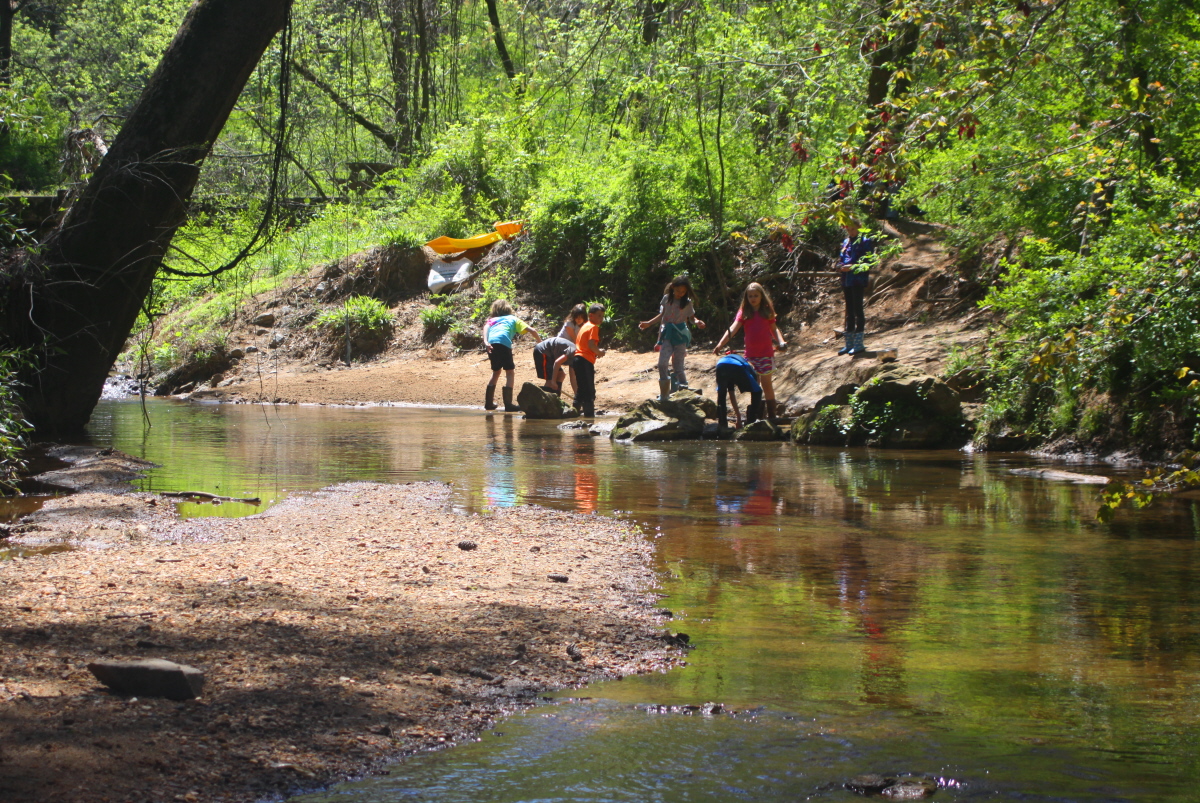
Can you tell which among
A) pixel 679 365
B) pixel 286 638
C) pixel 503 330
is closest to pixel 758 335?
pixel 679 365

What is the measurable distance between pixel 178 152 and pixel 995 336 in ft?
33.7

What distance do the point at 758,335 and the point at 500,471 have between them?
18.5ft

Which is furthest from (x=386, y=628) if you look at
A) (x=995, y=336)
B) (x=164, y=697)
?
(x=995, y=336)

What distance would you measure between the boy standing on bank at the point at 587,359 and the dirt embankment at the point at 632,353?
1246mm

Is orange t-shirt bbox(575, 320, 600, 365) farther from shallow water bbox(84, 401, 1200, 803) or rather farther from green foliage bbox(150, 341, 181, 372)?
green foliage bbox(150, 341, 181, 372)

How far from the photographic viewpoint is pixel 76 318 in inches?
412

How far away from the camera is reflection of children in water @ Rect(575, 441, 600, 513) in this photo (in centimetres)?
827

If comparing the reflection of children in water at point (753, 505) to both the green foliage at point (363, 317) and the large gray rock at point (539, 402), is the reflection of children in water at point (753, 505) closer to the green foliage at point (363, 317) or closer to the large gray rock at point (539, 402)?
the large gray rock at point (539, 402)

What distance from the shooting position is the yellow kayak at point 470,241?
1120 inches

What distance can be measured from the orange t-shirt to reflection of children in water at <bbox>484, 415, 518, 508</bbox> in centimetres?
257

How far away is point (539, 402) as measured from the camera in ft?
59.2

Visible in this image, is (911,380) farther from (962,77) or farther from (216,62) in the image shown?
(216,62)

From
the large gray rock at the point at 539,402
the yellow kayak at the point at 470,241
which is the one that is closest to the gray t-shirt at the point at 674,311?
the large gray rock at the point at 539,402

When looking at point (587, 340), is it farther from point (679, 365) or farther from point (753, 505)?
point (753, 505)
